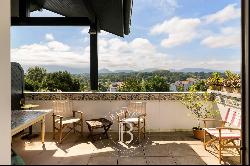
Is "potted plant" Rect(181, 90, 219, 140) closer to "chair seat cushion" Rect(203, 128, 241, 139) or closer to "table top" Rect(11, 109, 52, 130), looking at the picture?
"chair seat cushion" Rect(203, 128, 241, 139)

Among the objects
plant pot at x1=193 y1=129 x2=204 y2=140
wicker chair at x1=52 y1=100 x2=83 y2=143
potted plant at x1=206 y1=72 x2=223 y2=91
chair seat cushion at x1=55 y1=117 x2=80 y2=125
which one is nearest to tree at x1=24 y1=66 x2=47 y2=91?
wicker chair at x1=52 y1=100 x2=83 y2=143

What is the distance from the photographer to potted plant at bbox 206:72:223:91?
5.18 meters

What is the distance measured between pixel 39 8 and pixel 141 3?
2443 mm

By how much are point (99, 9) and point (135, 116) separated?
2.52 meters

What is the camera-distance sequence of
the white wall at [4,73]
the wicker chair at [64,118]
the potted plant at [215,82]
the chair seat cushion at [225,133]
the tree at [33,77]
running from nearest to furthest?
the white wall at [4,73]
the chair seat cushion at [225,133]
the wicker chair at [64,118]
the potted plant at [215,82]
the tree at [33,77]

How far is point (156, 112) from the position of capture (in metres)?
5.54

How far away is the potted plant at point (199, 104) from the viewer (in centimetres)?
536

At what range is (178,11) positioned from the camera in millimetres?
4910

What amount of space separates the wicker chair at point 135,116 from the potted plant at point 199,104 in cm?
91

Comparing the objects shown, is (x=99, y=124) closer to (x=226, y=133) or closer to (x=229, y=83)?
(x=226, y=133)

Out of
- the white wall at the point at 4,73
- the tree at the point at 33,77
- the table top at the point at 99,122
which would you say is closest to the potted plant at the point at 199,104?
the table top at the point at 99,122

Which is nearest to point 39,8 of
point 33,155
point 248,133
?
point 33,155

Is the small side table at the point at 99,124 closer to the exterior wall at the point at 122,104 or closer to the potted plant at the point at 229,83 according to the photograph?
the exterior wall at the point at 122,104

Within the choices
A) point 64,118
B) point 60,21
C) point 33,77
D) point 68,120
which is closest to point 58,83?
point 33,77
